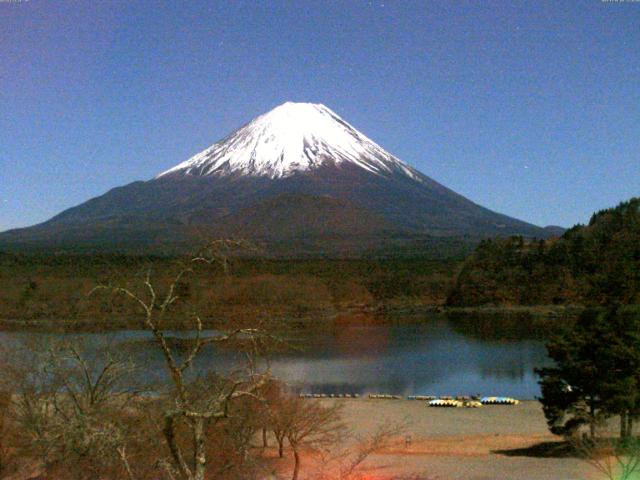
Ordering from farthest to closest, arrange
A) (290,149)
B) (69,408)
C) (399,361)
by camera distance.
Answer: (290,149) → (399,361) → (69,408)

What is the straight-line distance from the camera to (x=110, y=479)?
26.7 ft

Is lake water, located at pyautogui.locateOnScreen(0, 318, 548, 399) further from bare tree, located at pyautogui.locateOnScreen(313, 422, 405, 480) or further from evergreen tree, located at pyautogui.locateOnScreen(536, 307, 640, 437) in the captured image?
evergreen tree, located at pyautogui.locateOnScreen(536, 307, 640, 437)

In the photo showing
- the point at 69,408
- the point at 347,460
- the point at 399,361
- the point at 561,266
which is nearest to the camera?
the point at 69,408

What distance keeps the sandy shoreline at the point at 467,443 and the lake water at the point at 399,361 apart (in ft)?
8.44

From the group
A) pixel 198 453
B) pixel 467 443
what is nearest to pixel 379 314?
pixel 467 443

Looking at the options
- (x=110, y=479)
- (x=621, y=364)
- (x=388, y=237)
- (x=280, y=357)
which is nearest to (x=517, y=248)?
(x=388, y=237)

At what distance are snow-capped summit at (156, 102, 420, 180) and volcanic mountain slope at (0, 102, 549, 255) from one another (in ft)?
0.53

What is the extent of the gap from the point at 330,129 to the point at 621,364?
4934 inches

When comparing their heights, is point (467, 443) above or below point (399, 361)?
above

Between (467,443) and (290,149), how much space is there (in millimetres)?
112542

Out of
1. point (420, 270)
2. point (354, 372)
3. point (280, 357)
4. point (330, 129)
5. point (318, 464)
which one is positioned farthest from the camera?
point (330, 129)

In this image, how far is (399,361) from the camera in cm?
3203

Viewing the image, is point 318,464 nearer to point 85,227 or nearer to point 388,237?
point 388,237

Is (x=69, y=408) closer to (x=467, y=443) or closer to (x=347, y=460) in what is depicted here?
(x=347, y=460)
